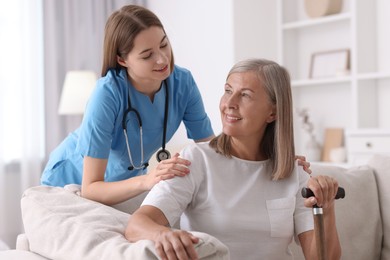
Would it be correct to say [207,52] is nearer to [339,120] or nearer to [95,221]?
[339,120]

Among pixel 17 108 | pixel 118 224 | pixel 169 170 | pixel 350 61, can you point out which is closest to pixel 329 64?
pixel 350 61

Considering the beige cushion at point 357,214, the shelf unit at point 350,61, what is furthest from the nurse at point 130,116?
the shelf unit at point 350,61

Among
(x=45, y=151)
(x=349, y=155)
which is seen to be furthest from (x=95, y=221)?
(x=45, y=151)

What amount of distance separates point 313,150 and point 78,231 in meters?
3.40

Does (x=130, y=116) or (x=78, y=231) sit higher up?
(x=130, y=116)

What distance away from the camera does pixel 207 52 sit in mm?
4805

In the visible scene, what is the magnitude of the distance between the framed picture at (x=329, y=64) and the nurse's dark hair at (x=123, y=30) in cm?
280

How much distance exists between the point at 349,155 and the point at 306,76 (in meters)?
0.98

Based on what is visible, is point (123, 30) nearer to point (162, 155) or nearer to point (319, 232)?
point (162, 155)

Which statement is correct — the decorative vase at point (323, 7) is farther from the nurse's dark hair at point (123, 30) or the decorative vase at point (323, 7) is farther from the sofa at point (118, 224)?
the nurse's dark hair at point (123, 30)

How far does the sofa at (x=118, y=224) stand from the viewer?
1.38 meters

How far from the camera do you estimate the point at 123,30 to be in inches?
77.9

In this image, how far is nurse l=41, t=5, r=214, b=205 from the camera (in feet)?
6.14

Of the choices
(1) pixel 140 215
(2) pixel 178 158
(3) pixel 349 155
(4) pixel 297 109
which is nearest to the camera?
(1) pixel 140 215
